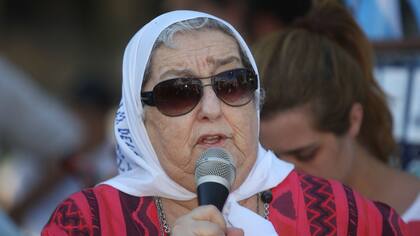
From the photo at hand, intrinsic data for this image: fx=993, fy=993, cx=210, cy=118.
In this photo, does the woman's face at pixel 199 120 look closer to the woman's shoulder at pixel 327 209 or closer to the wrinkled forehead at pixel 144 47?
the wrinkled forehead at pixel 144 47

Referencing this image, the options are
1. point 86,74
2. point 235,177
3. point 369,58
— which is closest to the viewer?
point 235,177

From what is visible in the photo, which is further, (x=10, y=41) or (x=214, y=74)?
(x=10, y=41)

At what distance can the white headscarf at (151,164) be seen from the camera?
309 cm

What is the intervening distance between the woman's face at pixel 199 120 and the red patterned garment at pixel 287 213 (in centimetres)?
16

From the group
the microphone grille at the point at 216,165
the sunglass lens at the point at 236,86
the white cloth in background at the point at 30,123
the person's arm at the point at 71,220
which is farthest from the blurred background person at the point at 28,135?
the microphone grille at the point at 216,165

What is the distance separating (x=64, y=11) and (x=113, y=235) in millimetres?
11506

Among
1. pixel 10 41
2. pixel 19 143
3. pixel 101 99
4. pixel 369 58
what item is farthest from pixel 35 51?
pixel 369 58

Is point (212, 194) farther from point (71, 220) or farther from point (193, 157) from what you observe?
point (71, 220)

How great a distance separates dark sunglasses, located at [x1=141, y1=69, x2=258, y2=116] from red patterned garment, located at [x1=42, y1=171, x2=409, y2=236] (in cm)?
33

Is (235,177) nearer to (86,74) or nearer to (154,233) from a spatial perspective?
(154,233)

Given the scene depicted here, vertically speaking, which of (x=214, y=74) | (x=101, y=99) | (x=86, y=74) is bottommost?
(x=86, y=74)

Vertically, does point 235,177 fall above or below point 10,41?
above

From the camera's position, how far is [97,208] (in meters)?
3.09

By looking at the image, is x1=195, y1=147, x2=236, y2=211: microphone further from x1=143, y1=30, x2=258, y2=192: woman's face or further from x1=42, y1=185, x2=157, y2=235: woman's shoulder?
x1=42, y1=185, x2=157, y2=235: woman's shoulder
